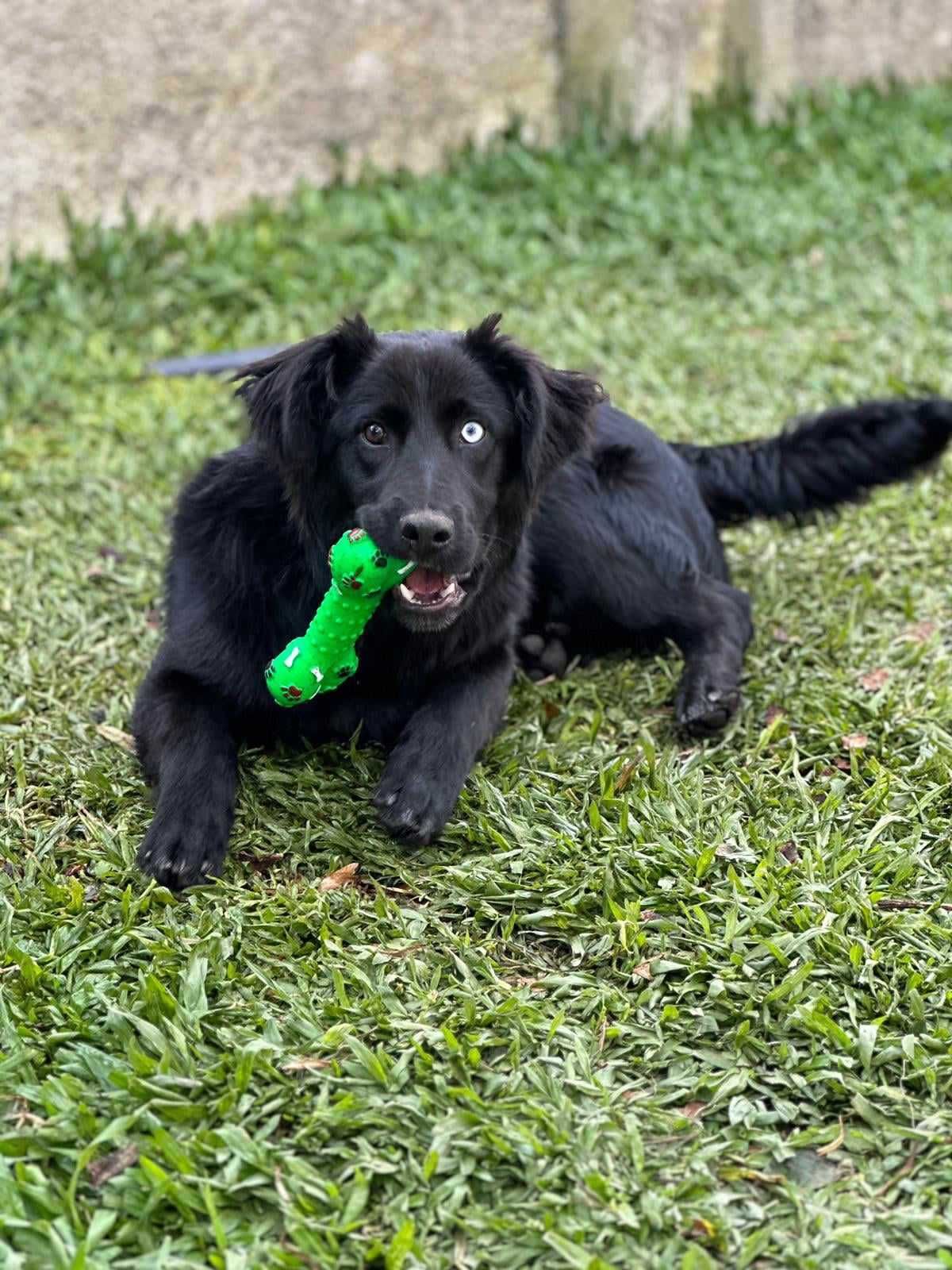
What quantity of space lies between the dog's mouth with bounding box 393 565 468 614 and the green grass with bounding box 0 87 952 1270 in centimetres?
56

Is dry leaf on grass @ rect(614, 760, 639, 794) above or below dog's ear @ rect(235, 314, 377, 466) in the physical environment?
below

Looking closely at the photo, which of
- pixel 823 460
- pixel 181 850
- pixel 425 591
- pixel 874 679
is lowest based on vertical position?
pixel 874 679

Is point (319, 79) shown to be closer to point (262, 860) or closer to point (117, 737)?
point (117, 737)

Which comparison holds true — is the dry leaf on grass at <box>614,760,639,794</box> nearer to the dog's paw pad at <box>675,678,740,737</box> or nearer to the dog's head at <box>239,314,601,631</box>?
the dog's paw pad at <box>675,678,740,737</box>

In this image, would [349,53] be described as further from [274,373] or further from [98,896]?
→ [98,896]

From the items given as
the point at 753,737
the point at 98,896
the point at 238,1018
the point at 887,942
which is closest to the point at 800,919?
the point at 887,942

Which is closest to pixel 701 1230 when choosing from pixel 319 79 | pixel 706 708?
pixel 706 708

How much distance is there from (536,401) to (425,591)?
0.61m

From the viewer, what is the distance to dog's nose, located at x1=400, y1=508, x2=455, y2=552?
335cm

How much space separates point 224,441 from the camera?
6.41 metres

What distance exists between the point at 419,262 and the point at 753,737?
455cm

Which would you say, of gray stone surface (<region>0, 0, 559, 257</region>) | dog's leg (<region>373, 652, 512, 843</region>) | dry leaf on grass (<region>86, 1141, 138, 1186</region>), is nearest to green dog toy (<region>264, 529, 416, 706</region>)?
dog's leg (<region>373, 652, 512, 843</region>)

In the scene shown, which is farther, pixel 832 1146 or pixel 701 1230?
pixel 832 1146

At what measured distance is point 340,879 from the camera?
11.6 ft
